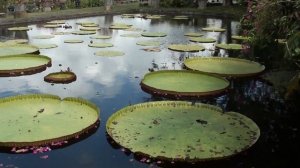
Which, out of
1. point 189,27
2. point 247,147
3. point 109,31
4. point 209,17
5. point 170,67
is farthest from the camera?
point 209,17

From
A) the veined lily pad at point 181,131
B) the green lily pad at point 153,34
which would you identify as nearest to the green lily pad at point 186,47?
the green lily pad at point 153,34

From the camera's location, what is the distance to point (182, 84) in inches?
357

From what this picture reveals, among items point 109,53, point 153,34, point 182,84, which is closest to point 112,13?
point 153,34

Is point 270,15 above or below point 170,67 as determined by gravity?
above

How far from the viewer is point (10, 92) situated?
8.82 meters

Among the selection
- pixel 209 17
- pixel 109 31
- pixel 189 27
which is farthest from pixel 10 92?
pixel 209 17

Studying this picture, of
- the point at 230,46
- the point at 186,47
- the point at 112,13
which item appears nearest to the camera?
the point at 186,47

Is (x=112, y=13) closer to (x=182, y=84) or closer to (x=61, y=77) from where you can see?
(x=61, y=77)

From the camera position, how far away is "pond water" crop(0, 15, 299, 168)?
5789mm

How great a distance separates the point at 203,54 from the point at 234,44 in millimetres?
2105

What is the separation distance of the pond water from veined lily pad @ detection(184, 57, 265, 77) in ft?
1.28

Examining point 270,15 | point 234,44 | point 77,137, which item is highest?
point 270,15

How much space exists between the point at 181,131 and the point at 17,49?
8.67 metres

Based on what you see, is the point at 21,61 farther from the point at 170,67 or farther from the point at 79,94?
the point at 170,67
